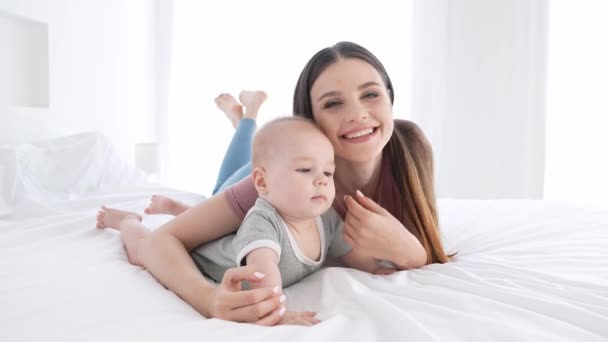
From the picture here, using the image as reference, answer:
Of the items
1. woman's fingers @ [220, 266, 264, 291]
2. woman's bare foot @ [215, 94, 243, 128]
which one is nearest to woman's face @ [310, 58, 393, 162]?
woman's fingers @ [220, 266, 264, 291]

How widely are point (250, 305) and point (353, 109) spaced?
0.64 m

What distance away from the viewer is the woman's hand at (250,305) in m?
0.79

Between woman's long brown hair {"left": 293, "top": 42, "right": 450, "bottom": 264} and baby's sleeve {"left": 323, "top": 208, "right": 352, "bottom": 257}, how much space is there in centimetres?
21

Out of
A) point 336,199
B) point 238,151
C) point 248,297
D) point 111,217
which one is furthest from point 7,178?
point 248,297

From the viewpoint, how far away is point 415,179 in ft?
4.49

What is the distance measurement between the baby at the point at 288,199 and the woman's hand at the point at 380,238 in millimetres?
87

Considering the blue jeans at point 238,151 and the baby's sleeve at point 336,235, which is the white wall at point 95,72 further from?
the baby's sleeve at point 336,235

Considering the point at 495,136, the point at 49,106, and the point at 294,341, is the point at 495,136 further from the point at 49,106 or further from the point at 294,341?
the point at 294,341

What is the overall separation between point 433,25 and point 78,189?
2593 millimetres

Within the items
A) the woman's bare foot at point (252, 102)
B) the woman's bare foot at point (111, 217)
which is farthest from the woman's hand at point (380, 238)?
the woman's bare foot at point (252, 102)

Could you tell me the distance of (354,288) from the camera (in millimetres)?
958

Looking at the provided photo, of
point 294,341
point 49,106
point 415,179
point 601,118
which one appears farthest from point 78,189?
point 601,118

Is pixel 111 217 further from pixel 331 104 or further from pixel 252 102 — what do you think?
pixel 252 102

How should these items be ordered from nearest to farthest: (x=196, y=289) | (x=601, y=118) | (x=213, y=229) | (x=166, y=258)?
(x=196, y=289) < (x=166, y=258) < (x=213, y=229) < (x=601, y=118)
